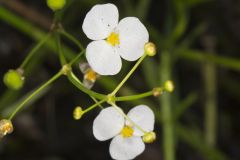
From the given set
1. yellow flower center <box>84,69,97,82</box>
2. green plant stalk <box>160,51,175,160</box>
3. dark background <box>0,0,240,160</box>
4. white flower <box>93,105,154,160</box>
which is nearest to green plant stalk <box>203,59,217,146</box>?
dark background <box>0,0,240,160</box>

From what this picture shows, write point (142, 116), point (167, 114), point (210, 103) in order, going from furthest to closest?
point (210, 103) → point (167, 114) → point (142, 116)

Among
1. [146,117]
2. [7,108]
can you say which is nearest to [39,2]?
[7,108]

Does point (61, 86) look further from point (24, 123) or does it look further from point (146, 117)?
point (146, 117)

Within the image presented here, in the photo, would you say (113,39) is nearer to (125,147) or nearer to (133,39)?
(133,39)

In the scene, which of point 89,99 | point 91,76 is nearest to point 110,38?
point 91,76

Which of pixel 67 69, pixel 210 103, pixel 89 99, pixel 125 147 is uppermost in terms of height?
pixel 89 99

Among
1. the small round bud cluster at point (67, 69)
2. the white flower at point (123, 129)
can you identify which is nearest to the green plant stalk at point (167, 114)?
the white flower at point (123, 129)
